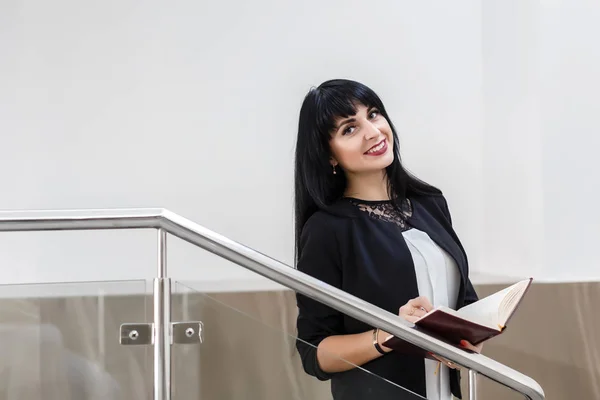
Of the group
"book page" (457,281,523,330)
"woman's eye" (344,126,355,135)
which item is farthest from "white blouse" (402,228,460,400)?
"woman's eye" (344,126,355,135)

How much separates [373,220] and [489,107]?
170 cm

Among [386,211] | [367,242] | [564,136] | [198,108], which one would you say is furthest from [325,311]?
[564,136]

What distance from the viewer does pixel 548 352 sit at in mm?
3146

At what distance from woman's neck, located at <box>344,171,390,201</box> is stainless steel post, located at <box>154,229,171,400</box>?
71cm

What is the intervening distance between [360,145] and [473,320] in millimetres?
665

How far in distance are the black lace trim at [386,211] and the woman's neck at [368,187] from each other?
0.03 meters

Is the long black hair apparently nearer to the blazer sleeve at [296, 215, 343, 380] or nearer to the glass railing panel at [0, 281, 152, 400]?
the blazer sleeve at [296, 215, 343, 380]

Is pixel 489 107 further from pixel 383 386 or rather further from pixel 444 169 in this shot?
pixel 383 386

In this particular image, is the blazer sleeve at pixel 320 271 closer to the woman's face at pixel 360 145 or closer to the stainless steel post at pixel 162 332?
the woman's face at pixel 360 145

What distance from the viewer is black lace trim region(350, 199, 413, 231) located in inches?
78.0

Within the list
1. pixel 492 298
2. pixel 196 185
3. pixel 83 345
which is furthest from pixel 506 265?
pixel 83 345

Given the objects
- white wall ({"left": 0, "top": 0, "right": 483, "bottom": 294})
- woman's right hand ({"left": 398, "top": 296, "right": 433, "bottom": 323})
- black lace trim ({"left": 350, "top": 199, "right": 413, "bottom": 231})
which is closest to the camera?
woman's right hand ({"left": 398, "top": 296, "right": 433, "bottom": 323})

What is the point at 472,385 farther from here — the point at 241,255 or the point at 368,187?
the point at 241,255

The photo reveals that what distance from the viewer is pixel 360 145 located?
198 centimetres
